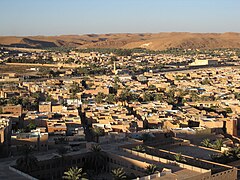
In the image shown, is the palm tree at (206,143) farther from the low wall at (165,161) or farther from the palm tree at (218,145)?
the low wall at (165,161)

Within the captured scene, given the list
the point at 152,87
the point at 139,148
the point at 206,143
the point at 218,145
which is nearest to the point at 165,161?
the point at 139,148

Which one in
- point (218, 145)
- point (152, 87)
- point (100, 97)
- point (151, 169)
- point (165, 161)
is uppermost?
point (151, 169)

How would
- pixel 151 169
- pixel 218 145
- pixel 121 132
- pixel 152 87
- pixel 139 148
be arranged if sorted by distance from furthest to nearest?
pixel 152 87, pixel 121 132, pixel 218 145, pixel 139 148, pixel 151 169

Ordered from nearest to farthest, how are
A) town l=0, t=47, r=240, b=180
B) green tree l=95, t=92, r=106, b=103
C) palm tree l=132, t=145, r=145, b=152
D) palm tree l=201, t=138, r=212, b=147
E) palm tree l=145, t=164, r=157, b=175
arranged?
palm tree l=145, t=164, r=157, b=175
town l=0, t=47, r=240, b=180
palm tree l=132, t=145, r=145, b=152
palm tree l=201, t=138, r=212, b=147
green tree l=95, t=92, r=106, b=103

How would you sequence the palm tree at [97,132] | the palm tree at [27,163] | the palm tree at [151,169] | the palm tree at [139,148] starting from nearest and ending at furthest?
the palm tree at [151,169]
the palm tree at [27,163]
the palm tree at [139,148]
the palm tree at [97,132]

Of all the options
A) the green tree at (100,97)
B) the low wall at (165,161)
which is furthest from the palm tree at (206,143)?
the green tree at (100,97)

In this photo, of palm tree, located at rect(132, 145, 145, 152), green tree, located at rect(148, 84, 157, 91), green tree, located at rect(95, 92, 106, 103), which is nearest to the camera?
palm tree, located at rect(132, 145, 145, 152)

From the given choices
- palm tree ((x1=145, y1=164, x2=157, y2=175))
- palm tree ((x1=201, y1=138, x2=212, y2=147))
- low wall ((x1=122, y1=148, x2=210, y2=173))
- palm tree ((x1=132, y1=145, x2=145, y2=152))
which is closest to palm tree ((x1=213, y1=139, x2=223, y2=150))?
palm tree ((x1=201, y1=138, x2=212, y2=147))

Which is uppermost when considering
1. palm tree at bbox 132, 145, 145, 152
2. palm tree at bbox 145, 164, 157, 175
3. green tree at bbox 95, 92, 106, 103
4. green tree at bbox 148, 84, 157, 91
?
palm tree at bbox 145, 164, 157, 175

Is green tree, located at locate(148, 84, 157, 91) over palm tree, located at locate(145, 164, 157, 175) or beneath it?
beneath

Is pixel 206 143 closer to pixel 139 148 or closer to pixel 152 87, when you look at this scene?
pixel 139 148

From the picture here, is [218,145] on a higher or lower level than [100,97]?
higher

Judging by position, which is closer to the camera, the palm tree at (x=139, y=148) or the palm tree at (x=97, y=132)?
the palm tree at (x=139, y=148)

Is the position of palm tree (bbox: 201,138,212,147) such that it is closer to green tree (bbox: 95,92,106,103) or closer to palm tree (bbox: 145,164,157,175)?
palm tree (bbox: 145,164,157,175)
